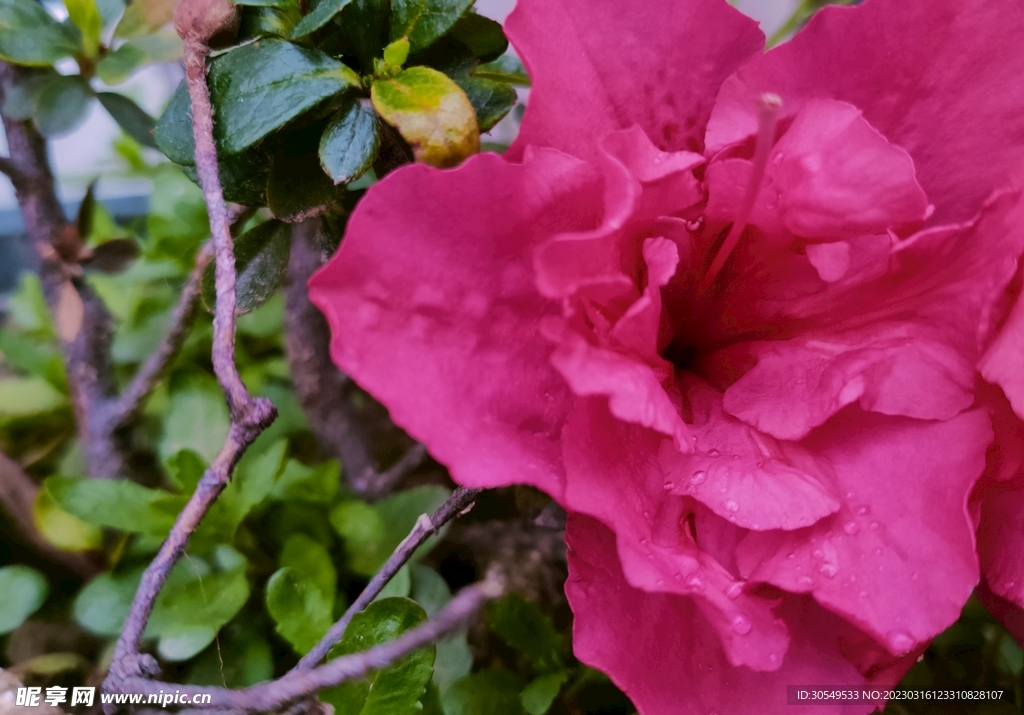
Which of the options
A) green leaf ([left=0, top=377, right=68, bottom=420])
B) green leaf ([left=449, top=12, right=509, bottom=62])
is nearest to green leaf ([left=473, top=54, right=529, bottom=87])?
green leaf ([left=449, top=12, right=509, bottom=62])

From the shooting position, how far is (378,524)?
775 millimetres

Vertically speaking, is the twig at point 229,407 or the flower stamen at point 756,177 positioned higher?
the flower stamen at point 756,177

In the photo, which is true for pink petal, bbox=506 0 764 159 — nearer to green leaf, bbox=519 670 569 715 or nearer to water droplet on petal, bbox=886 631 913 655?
water droplet on petal, bbox=886 631 913 655

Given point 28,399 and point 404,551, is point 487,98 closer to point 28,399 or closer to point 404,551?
point 404,551

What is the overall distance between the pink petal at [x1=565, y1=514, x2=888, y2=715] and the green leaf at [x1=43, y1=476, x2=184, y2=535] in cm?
43

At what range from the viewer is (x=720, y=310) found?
0.63 meters

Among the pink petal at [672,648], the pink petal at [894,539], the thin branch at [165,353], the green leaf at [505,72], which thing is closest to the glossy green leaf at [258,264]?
the thin branch at [165,353]

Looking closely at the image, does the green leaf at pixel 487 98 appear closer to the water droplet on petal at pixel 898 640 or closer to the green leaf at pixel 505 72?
the green leaf at pixel 505 72

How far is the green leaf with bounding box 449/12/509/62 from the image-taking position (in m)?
0.62

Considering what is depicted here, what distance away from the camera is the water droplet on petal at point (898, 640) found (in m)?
0.47

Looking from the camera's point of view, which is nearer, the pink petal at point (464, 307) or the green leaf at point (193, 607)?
the pink petal at point (464, 307)

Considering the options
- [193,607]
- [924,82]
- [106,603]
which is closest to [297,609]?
[193,607]

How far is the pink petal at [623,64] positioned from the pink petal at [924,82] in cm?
3

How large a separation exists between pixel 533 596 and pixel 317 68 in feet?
1.94
